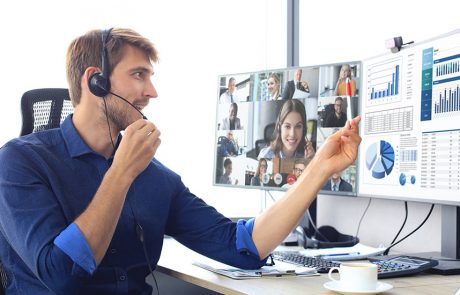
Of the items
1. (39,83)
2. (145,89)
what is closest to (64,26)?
(39,83)

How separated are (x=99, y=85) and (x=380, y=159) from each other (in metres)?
0.83

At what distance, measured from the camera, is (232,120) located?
2328mm

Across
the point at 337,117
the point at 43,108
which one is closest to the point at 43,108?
the point at 43,108

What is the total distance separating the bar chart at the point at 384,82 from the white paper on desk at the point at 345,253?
434 millimetres

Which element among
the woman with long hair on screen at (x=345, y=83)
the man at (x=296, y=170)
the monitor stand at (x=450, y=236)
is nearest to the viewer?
the monitor stand at (x=450, y=236)

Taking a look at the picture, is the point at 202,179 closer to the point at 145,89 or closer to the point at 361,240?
the point at 361,240

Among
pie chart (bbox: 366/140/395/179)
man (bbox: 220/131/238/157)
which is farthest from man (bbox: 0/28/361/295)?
man (bbox: 220/131/238/157)

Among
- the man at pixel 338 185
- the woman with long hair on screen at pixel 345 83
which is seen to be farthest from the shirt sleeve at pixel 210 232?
the woman with long hair on screen at pixel 345 83

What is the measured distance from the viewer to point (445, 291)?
4.26ft

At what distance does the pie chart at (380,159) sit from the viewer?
71.7 inches

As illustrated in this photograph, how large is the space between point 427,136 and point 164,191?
71cm

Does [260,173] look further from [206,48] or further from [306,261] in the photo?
[206,48]

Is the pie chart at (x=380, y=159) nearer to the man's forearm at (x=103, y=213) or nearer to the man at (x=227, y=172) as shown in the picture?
the man at (x=227, y=172)

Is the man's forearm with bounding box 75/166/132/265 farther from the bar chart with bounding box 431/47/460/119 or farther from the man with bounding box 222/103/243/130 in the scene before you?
the man with bounding box 222/103/243/130
